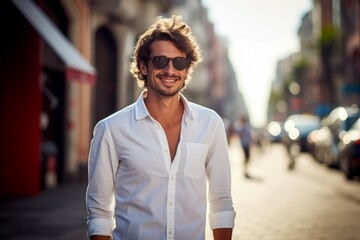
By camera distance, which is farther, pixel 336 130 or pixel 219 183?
pixel 336 130

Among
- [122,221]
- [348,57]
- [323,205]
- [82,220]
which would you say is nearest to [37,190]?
[82,220]

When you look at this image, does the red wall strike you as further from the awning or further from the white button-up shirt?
the white button-up shirt

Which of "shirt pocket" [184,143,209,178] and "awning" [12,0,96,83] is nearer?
"shirt pocket" [184,143,209,178]

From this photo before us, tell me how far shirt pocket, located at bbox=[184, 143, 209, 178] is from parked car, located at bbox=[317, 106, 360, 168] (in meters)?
15.1

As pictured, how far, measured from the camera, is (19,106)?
40.3 feet

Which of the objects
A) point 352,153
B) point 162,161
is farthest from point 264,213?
point 162,161

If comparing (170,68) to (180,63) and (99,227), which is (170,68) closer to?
(180,63)

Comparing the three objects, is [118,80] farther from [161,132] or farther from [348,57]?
[348,57]

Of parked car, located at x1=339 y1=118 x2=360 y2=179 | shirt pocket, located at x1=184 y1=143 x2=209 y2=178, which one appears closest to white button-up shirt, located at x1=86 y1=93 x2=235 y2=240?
shirt pocket, located at x1=184 y1=143 x2=209 y2=178

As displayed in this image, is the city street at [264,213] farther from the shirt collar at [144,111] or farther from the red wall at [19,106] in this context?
the shirt collar at [144,111]

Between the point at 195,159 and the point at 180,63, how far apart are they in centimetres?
48

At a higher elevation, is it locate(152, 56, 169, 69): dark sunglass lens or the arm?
locate(152, 56, 169, 69): dark sunglass lens

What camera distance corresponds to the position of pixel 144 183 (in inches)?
110

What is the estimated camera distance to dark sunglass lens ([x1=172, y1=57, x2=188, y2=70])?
9.84 ft
